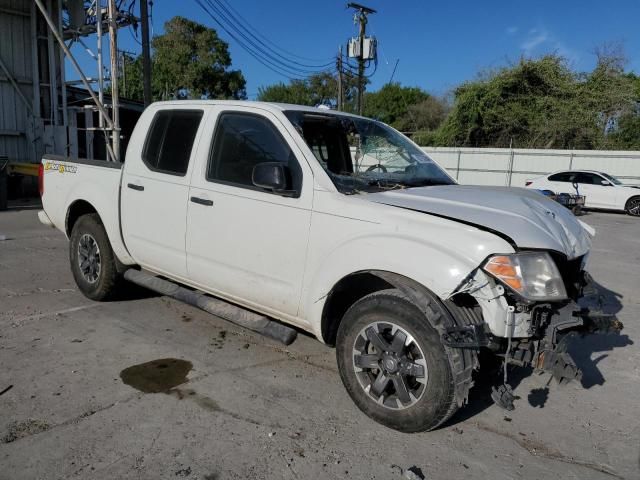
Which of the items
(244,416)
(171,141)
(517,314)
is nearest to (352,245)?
(517,314)

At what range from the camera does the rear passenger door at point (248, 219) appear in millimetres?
3727

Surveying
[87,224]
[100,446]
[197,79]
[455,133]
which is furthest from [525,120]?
[100,446]

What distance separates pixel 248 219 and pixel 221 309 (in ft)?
2.60

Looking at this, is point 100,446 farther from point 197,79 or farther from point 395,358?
point 197,79

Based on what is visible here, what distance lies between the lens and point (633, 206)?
17984 millimetres

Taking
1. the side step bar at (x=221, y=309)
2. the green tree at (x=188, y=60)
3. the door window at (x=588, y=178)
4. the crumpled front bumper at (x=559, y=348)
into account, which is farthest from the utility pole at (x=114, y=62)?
the green tree at (x=188, y=60)

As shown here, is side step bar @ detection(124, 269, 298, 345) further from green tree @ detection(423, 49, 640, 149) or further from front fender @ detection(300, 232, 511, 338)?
green tree @ detection(423, 49, 640, 149)

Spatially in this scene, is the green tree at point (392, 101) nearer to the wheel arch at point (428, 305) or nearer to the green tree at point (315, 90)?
the green tree at point (315, 90)

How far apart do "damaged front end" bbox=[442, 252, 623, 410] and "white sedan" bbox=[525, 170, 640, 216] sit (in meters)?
17.2

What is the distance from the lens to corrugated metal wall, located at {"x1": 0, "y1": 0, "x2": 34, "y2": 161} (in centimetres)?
1575

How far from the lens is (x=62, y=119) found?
17062 millimetres

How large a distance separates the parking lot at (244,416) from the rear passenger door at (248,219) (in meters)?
0.65

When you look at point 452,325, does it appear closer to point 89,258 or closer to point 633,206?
point 89,258

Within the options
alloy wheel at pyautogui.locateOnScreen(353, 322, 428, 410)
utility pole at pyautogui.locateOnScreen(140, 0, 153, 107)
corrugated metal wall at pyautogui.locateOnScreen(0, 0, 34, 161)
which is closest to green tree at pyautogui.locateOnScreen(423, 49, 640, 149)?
utility pole at pyautogui.locateOnScreen(140, 0, 153, 107)
